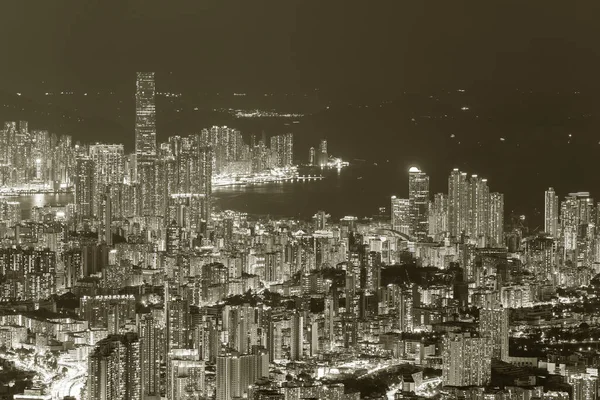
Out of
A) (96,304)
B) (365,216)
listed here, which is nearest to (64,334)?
(96,304)

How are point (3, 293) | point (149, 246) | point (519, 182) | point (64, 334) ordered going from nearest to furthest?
point (64, 334), point (3, 293), point (149, 246), point (519, 182)

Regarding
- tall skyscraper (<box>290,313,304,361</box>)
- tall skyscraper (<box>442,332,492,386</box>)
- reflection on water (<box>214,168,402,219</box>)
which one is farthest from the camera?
reflection on water (<box>214,168,402,219</box>)

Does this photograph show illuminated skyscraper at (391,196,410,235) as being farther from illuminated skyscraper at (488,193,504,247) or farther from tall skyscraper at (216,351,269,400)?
tall skyscraper at (216,351,269,400)

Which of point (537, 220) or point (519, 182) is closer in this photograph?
point (537, 220)

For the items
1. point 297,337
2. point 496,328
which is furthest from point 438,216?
point 297,337

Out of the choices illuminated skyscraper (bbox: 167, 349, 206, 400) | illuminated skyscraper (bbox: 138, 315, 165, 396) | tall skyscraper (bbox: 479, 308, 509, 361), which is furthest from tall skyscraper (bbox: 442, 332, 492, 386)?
illuminated skyscraper (bbox: 138, 315, 165, 396)

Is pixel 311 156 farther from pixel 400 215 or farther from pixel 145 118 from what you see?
pixel 400 215

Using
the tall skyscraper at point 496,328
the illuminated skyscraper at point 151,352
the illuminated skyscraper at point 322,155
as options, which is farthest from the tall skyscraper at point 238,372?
the illuminated skyscraper at point 322,155

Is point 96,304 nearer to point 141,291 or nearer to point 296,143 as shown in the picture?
point 141,291
